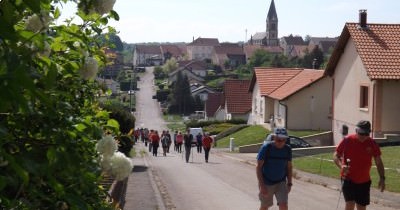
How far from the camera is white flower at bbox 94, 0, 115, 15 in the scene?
358 centimetres

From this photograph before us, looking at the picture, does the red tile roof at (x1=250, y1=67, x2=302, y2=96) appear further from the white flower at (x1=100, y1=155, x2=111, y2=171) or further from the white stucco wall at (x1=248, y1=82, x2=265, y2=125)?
the white flower at (x1=100, y1=155, x2=111, y2=171)

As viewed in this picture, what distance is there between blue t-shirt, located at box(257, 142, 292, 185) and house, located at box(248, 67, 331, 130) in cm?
3290

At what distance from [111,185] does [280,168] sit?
2749 mm

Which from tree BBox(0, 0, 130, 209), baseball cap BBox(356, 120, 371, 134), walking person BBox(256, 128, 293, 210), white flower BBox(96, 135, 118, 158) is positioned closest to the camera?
tree BBox(0, 0, 130, 209)

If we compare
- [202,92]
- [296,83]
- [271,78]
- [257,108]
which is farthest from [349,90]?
[202,92]

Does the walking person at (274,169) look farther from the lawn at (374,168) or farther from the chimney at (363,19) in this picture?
the chimney at (363,19)

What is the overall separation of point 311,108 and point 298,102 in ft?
3.08

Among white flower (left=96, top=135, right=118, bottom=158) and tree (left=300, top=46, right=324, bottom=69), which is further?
tree (left=300, top=46, right=324, bottom=69)

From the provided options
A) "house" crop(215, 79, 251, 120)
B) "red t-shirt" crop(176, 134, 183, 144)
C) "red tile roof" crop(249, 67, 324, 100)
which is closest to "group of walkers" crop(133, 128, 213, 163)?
"red t-shirt" crop(176, 134, 183, 144)

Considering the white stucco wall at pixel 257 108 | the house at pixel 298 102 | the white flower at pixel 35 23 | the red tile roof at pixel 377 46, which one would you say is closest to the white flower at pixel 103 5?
the white flower at pixel 35 23

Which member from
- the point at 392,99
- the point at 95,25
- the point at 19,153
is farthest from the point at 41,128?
the point at 392,99

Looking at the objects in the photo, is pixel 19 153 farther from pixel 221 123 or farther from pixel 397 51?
pixel 221 123

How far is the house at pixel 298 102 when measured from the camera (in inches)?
1706

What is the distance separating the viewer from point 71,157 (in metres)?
2.95
